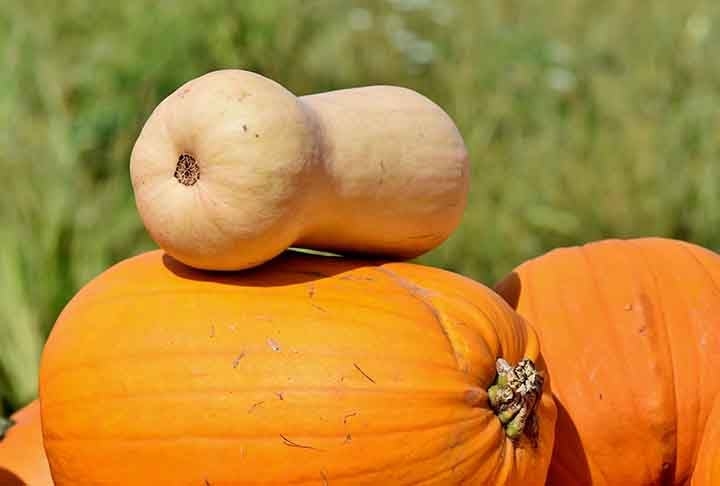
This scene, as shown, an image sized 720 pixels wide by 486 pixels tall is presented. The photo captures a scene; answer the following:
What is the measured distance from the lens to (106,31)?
5.15 metres

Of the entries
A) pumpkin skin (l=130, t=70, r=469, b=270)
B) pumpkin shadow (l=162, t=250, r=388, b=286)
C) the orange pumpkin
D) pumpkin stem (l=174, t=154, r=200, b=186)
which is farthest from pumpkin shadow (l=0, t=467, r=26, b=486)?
the orange pumpkin

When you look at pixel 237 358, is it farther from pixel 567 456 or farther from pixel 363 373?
pixel 567 456

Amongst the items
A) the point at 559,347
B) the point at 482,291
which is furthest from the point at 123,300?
the point at 559,347

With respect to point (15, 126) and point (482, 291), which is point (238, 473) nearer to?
point (482, 291)

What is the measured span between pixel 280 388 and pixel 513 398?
15.2 inches

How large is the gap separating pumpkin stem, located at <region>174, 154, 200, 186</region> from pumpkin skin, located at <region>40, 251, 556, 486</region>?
0.63 feet

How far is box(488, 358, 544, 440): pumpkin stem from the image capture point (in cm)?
172

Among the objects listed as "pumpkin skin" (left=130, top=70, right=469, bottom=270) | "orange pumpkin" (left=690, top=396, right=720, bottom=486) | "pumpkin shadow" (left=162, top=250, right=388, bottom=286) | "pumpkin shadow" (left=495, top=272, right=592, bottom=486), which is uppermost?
"pumpkin skin" (left=130, top=70, right=469, bottom=270)

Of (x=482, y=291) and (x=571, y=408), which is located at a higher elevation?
(x=482, y=291)

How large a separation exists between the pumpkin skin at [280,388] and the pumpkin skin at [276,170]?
4.3 inches

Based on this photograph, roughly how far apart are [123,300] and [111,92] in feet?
9.54

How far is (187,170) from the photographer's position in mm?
1696

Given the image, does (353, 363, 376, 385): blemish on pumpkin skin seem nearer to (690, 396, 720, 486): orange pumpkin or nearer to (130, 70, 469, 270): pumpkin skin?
(130, 70, 469, 270): pumpkin skin

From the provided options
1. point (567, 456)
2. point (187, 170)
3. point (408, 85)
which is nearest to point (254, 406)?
point (187, 170)
